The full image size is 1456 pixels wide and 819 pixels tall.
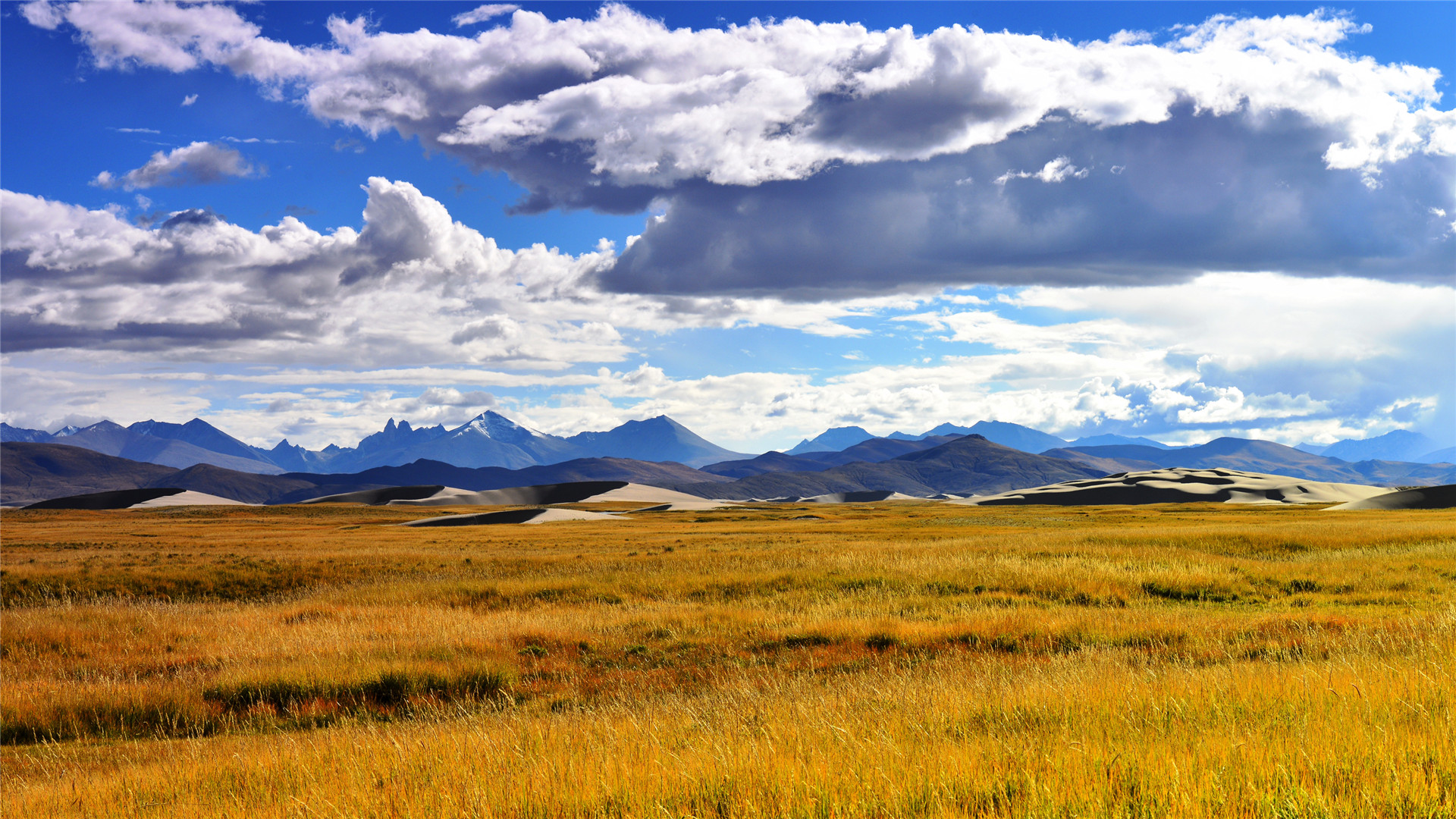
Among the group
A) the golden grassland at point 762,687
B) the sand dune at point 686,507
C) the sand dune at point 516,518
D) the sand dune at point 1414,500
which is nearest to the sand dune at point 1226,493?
the sand dune at point 1414,500

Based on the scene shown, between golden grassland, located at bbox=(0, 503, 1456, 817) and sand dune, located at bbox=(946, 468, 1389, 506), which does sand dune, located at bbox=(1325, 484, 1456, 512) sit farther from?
golden grassland, located at bbox=(0, 503, 1456, 817)

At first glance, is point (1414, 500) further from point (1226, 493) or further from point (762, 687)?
point (762, 687)

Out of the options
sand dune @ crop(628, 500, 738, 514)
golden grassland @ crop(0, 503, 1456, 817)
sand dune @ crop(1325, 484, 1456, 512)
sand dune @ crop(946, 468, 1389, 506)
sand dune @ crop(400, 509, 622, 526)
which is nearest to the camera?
golden grassland @ crop(0, 503, 1456, 817)

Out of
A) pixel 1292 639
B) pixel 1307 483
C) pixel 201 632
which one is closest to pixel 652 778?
pixel 1292 639

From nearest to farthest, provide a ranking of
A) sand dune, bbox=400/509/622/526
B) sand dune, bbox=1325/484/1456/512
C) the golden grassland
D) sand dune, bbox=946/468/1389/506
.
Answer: the golden grassland < sand dune, bbox=1325/484/1456/512 < sand dune, bbox=400/509/622/526 < sand dune, bbox=946/468/1389/506

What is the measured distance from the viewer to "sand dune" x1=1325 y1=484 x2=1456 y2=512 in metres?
111

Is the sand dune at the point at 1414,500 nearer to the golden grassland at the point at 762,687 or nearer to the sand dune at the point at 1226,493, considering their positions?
the sand dune at the point at 1226,493

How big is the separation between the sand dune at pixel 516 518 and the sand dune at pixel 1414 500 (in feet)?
347

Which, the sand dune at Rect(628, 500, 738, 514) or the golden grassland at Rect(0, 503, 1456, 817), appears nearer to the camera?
the golden grassland at Rect(0, 503, 1456, 817)

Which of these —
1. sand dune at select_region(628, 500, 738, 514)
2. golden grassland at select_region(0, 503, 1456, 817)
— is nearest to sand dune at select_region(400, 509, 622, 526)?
sand dune at select_region(628, 500, 738, 514)

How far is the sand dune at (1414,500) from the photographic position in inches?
4370

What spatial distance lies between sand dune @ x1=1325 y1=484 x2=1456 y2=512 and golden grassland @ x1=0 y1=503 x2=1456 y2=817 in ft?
322

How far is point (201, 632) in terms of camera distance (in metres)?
20.1

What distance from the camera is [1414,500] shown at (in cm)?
11494
